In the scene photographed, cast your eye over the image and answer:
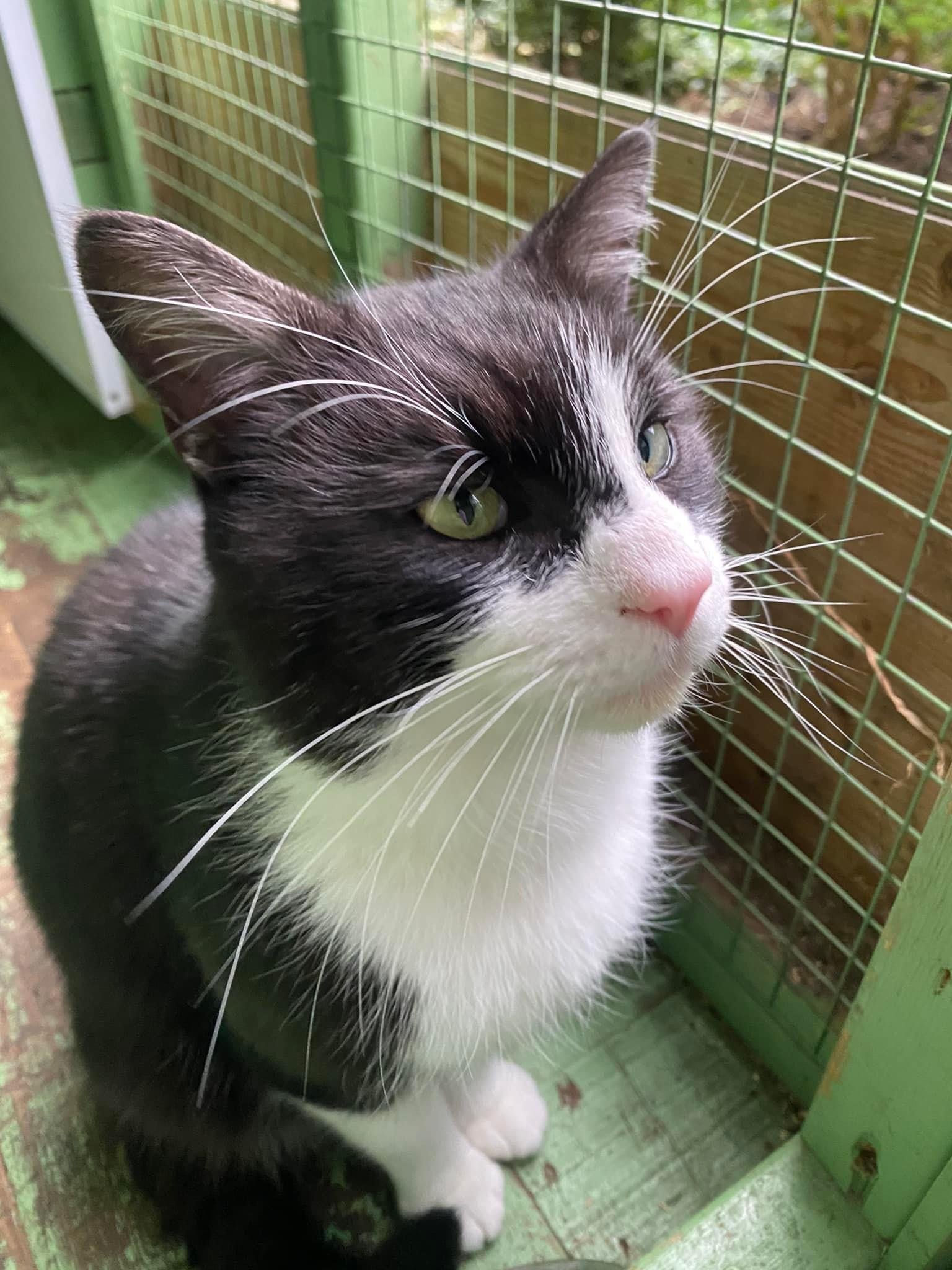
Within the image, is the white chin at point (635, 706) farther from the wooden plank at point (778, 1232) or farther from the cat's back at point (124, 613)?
the wooden plank at point (778, 1232)

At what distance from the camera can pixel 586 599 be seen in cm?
55

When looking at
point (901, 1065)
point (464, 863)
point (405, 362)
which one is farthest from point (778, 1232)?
point (405, 362)

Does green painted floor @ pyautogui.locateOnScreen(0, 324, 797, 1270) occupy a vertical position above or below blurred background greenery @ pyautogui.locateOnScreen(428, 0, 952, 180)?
below

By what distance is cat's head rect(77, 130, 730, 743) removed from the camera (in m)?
0.56

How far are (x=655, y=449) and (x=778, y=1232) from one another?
689mm

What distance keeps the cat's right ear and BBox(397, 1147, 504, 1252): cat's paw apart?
71cm

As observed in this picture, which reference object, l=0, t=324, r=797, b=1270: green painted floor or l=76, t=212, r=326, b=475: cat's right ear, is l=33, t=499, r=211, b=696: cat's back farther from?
l=0, t=324, r=797, b=1270: green painted floor

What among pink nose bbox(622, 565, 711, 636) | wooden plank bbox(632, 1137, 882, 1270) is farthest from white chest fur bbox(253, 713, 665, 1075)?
wooden plank bbox(632, 1137, 882, 1270)

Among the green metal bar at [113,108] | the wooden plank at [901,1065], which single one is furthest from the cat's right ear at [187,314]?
the green metal bar at [113,108]

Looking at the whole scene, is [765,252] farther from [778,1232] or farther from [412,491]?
[778,1232]

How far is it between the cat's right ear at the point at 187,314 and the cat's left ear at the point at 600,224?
21 centimetres

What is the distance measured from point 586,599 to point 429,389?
6.8 inches

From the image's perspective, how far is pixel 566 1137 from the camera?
41.3 inches

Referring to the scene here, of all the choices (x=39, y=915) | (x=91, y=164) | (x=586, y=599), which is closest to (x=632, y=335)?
(x=586, y=599)
